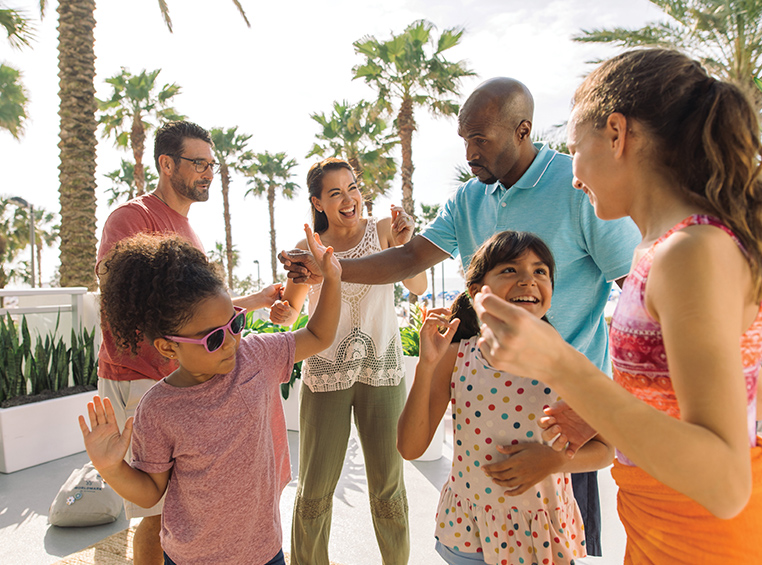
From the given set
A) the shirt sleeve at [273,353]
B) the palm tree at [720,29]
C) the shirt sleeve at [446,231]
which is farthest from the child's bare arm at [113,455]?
the palm tree at [720,29]

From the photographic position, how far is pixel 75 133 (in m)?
6.88

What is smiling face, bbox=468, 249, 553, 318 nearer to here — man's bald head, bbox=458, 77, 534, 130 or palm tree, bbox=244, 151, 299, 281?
man's bald head, bbox=458, 77, 534, 130

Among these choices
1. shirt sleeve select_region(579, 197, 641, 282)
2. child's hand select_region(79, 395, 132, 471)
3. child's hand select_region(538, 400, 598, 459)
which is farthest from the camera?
shirt sleeve select_region(579, 197, 641, 282)

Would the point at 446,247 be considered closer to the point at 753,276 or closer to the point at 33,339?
the point at 753,276

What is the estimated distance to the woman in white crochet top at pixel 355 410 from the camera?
2.23m

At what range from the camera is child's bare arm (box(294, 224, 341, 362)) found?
5.49 ft

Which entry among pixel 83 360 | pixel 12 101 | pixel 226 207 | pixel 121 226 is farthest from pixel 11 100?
pixel 121 226

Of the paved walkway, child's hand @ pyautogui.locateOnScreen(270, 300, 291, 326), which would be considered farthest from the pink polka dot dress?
the paved walkway

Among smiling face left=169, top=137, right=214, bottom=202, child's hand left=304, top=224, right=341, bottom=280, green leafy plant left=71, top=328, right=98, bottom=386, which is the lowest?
green leafy plant left=71, top=328, right=98, bottom=386

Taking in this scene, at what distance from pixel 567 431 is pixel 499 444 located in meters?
0.33

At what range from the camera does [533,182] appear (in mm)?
1847

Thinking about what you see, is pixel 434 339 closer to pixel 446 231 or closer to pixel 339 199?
pixel 446 231

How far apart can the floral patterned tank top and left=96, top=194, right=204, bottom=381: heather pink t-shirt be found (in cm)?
174

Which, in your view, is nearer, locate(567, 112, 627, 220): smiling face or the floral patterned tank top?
the floral patterned tank top
